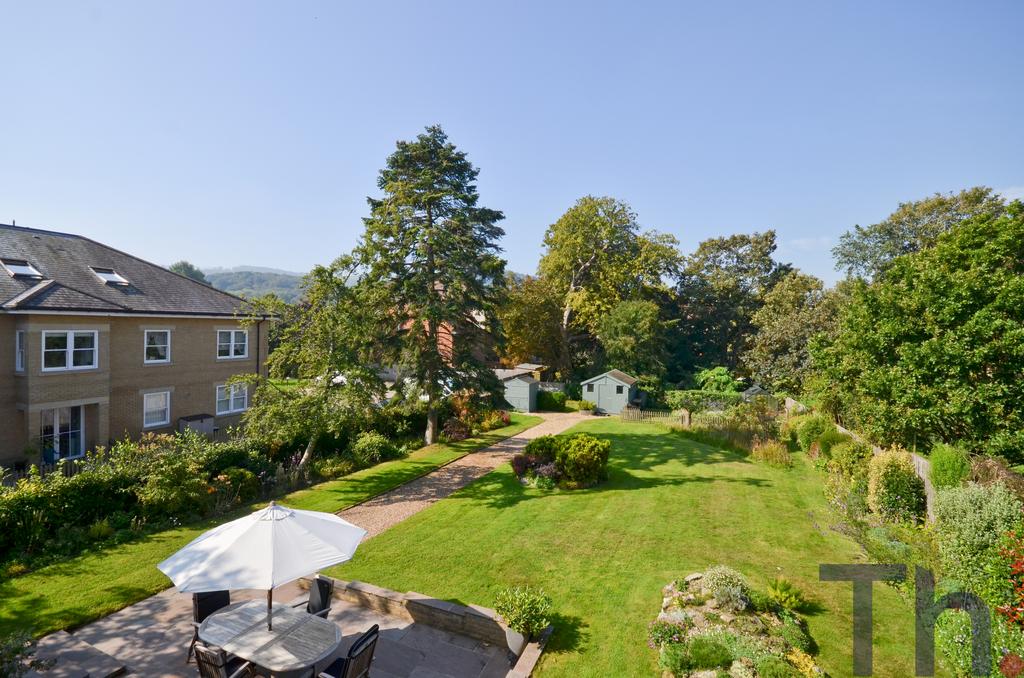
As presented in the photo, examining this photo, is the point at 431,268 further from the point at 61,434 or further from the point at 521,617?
the point at 521,617

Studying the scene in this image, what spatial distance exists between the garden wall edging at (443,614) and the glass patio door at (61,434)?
1634 centimetres

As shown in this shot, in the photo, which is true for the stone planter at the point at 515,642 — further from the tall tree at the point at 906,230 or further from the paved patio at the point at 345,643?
the tall tree at the point at 906,230

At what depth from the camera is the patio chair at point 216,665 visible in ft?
20.3

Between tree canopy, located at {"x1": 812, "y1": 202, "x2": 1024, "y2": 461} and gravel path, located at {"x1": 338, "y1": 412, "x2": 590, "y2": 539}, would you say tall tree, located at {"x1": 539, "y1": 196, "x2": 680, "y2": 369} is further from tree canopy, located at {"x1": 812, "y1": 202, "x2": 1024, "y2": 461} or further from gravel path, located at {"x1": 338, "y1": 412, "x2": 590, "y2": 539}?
tree canopy, located at {"x1": 812, "y1": 202, "x2": 1024, "y2": 461}

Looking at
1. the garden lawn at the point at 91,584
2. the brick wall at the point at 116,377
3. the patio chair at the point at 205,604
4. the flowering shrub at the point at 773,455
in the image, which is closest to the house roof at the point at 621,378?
the flowering shrub at the point at 773,455

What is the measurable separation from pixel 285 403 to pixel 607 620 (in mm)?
12866

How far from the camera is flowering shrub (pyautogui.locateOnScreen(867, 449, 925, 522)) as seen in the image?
13352 millimetres

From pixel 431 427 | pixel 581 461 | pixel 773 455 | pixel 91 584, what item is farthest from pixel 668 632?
pixel 431 427

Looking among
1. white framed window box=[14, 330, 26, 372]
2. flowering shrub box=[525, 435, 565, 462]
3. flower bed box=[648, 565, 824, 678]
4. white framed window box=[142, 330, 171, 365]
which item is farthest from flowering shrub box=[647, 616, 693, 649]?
white framed window box=[142, 330, 171, 365]

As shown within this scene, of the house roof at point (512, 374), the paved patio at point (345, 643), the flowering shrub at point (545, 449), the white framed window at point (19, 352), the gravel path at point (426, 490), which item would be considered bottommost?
the gravel path at point (426, 490)

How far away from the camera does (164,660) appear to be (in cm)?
755

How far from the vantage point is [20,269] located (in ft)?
60.6

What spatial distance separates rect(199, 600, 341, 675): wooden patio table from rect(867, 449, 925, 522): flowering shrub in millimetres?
14215

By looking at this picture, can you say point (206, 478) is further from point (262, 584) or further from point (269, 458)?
point (262, 584)
